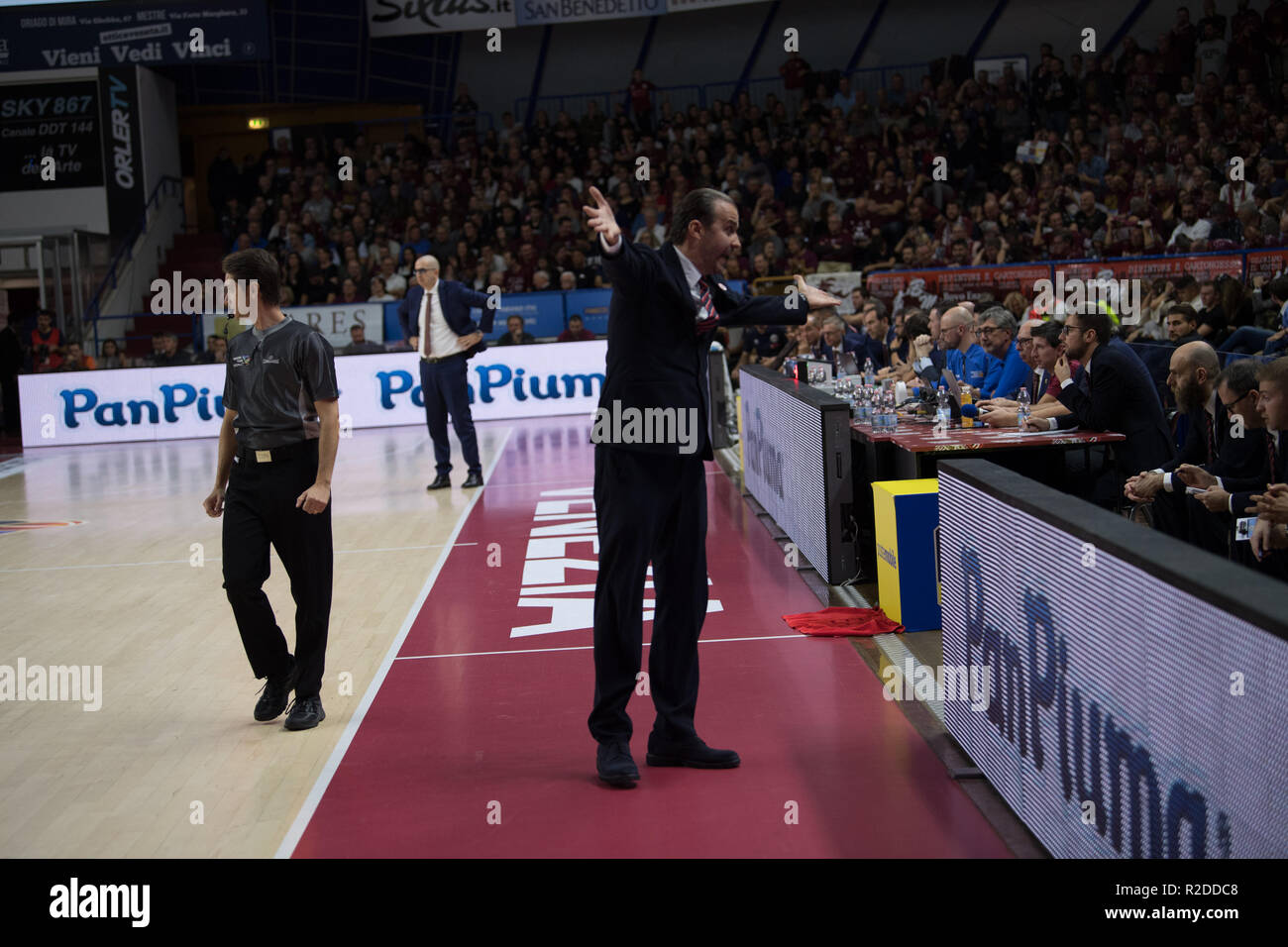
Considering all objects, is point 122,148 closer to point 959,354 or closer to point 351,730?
point 959,354

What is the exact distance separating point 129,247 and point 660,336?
20.8 metres

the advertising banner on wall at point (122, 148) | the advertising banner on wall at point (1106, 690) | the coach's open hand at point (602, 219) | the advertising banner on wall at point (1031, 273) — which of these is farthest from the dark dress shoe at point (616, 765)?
the advertising banner on wall at point (122, 148)

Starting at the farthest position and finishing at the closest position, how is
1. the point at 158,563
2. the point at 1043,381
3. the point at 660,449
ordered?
the point at 158,563 → the point at 1043,381 → the point at 660,449

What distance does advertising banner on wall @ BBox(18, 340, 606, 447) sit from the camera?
17391 millimetres

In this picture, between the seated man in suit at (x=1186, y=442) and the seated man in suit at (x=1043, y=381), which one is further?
the seated man in suit at (x=1043, y=381)

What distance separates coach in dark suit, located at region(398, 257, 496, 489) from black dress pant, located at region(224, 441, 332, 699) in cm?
601

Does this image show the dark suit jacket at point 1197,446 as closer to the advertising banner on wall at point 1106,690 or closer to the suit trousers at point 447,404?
the advertising banner on wall at point 1106,690

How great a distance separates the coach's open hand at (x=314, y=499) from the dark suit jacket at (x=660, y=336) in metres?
1.28

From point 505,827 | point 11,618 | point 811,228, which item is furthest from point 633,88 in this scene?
point 505,827

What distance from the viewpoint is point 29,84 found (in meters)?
21.9

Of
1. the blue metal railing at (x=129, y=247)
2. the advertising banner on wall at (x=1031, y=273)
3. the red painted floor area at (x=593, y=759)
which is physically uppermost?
the blue metal railing at (x=129, y=247)

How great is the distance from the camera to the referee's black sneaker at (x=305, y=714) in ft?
16.6

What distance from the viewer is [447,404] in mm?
11336

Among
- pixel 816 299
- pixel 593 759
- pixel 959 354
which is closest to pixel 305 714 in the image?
pixel 593 759
